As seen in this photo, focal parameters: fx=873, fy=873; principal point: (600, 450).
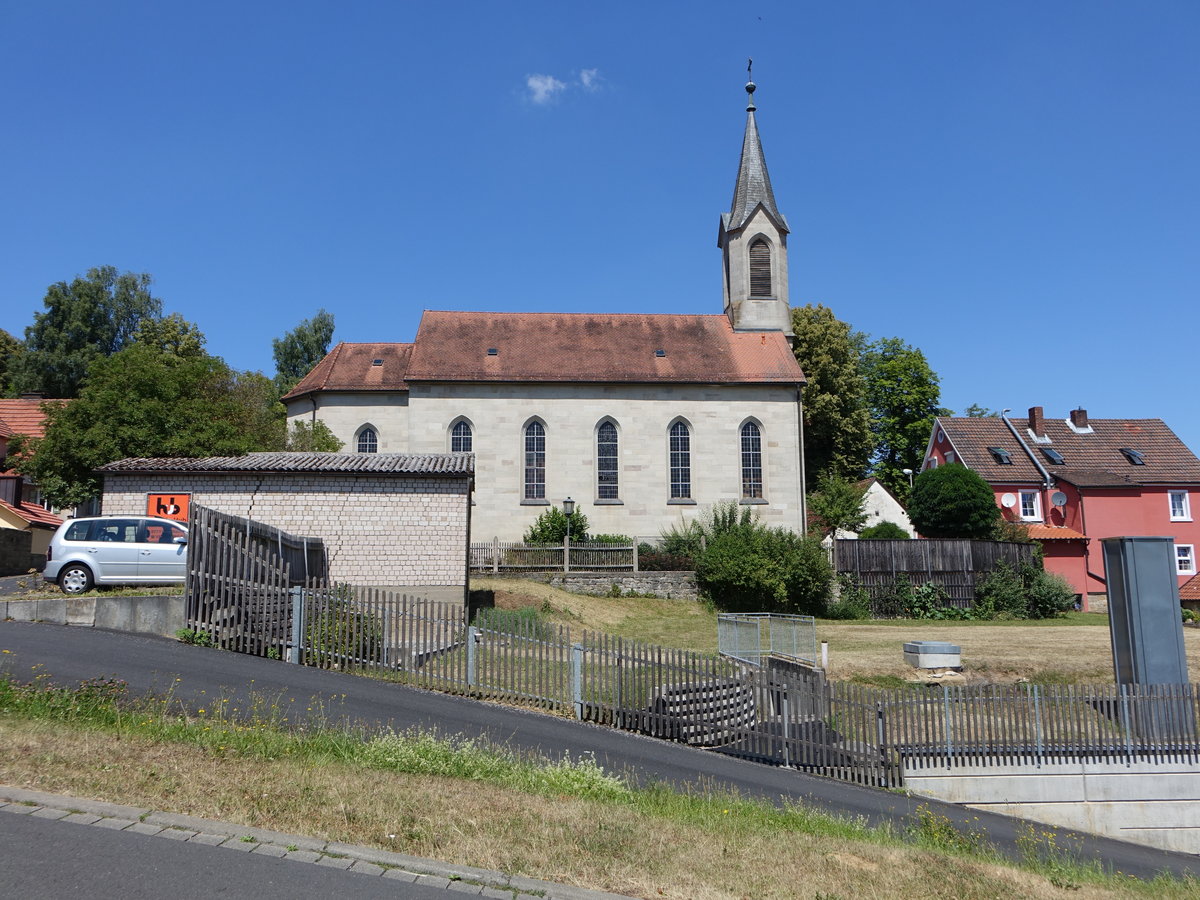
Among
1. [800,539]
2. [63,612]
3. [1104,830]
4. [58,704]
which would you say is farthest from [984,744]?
[800,539]

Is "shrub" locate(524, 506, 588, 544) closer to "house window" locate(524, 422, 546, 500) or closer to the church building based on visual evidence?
the church building

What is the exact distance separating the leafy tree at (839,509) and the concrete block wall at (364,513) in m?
20.4

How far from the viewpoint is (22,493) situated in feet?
113

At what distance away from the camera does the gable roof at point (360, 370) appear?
124ft

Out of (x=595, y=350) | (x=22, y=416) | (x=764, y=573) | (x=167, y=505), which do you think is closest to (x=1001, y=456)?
(x=595, y=350)

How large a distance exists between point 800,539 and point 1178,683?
1539 centimetres

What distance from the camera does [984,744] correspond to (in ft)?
44.8

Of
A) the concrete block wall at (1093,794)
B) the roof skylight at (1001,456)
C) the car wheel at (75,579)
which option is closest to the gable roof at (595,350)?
the roof skylight at (1001,456)

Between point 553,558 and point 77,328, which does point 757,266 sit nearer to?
point 553,558

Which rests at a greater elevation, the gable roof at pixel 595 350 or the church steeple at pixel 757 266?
the church steeple at pixel 757 266

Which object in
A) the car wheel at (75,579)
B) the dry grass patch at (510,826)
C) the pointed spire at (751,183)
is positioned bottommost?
the dry grass patch at (510,826)

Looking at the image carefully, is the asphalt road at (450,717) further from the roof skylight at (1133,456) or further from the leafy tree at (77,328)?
the leafy tree at (77,328)

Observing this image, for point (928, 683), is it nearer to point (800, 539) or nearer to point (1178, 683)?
point (1178, 683)

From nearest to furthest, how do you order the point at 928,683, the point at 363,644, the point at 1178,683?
the point at 363,644 → the point at 1178,683 → the point at 928,683
